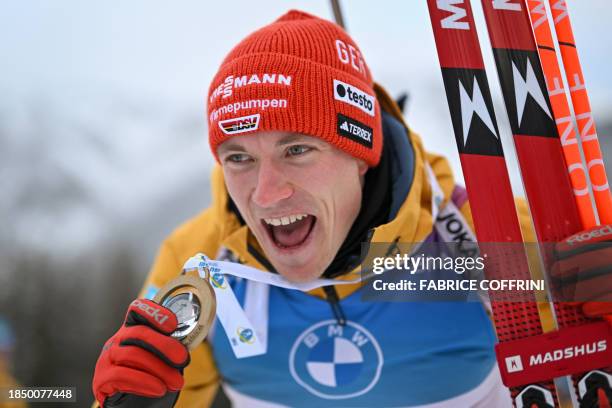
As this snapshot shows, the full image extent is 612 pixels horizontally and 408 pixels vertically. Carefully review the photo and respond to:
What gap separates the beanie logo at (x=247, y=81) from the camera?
1.25 m

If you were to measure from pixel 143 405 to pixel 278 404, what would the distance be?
1.81ft

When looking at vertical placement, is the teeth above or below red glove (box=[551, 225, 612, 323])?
above

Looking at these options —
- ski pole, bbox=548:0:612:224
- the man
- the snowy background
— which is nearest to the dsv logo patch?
the man

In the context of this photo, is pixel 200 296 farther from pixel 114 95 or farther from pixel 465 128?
pixel 114 95

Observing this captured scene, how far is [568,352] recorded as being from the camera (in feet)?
3.43

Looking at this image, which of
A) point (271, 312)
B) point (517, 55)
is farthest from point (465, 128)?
point (271, 312)

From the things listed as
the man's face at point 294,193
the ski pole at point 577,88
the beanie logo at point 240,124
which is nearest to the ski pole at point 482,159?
the ski pole at point 577,88

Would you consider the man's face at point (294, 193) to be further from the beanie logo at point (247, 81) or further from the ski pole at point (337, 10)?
the ski pole at point (337, 10)

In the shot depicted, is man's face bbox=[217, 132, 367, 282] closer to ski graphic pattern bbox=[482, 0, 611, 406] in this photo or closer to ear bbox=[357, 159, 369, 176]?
ear bbox=[357, 159, 369, 176]

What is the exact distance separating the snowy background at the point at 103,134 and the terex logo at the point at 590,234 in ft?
4.21

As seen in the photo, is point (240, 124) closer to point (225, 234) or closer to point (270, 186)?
point (270, 186)

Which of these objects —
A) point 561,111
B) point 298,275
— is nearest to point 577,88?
point 561,111

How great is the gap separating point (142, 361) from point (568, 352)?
0.81m

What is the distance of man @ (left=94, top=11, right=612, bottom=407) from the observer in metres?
1.26
